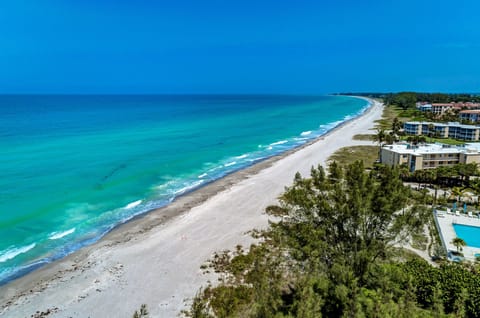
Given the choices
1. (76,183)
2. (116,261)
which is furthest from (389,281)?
(76,183)

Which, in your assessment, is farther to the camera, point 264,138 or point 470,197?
point 264,138

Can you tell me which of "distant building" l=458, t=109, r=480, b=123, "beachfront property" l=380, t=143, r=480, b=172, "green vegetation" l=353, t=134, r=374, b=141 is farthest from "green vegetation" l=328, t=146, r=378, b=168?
"distant building" l=458, t=109, r=480, b=123

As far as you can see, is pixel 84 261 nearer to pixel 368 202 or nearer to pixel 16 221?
pixel 16 221

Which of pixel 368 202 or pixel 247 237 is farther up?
pixel 368 202

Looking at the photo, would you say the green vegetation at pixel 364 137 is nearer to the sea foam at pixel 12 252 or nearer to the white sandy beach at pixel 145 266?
the white sandy beach at pixel 145 266

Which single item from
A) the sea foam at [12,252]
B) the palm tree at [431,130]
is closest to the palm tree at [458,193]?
the sea foam at [12,252]

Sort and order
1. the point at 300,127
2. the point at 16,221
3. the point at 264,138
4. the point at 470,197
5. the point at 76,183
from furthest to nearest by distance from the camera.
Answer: the point at 300,127 → the point at 264,138 → the point at 76,183 → the point at 470,197 → the point at 16,221

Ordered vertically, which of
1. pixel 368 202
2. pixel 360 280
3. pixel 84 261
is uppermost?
pixel 368 202
